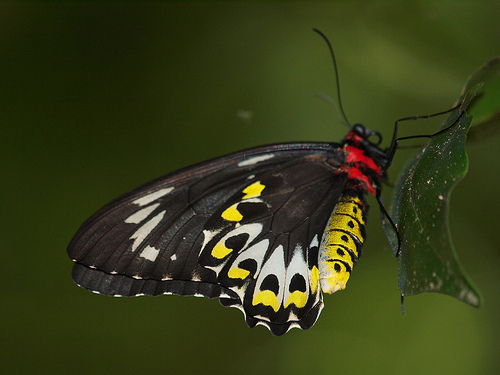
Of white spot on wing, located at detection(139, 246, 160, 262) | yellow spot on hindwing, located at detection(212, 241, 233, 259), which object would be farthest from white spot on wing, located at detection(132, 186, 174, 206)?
yellow spot on hindwing, located at detection(212, 241, 233, 259)

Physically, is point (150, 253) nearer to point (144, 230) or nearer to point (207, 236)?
point (144, 230)

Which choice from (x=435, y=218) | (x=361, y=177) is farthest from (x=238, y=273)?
(x=435, y=218)

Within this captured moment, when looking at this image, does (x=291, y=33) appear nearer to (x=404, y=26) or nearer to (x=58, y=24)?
(x=404, y=26)

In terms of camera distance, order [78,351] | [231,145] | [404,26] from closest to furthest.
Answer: [404,26] → [78,351] → [231,145]

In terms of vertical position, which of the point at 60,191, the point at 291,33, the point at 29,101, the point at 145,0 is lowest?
the point at 60,191

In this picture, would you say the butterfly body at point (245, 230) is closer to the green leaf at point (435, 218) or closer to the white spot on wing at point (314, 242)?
the white spot on wing at point (314, 242)

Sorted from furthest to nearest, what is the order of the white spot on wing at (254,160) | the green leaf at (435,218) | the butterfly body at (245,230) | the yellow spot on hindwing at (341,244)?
the white spot on wing at (254,160)
the butterfly body at (245,230)
the yellow spot on hindwing at (341,244)
the green leaf at (435,218)

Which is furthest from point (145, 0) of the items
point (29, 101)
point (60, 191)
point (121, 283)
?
point (121, 283)

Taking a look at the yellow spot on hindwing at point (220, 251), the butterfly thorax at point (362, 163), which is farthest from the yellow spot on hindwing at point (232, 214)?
the butterfly thorax at point (362, 163)
